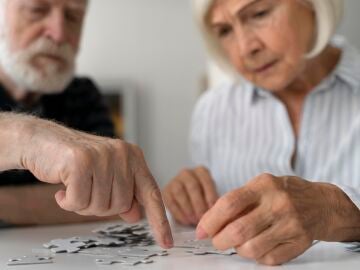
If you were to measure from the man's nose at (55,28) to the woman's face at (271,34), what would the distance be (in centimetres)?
61

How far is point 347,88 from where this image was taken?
180 centimetres

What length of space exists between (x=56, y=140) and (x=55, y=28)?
3.62 ft

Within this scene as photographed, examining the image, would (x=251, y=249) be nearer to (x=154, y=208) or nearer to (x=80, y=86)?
(x=154, y=208)

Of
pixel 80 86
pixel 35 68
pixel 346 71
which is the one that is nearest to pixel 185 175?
pixel 346 71

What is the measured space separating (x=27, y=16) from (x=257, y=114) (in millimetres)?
909

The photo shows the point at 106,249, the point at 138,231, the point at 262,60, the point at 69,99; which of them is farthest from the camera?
the point at 69,99

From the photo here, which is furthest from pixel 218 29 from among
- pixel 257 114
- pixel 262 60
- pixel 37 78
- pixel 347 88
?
pixel 37 78

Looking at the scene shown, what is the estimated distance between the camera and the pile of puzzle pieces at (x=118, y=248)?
3.34ft

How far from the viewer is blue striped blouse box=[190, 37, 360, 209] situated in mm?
1720

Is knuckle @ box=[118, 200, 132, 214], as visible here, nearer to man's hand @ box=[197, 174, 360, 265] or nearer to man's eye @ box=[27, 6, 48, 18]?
man's hand @ box=[197, 174, 360, 265]

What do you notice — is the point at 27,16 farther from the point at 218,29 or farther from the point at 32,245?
the point at 32,245

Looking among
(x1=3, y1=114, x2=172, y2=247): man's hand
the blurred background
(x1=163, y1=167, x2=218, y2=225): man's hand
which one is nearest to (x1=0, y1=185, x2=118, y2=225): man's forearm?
(x1=163, y1=167, x2=218, y2=225): man's hand

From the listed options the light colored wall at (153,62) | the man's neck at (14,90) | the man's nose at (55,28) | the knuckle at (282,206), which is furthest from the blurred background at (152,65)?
the knuckle at (282,206)

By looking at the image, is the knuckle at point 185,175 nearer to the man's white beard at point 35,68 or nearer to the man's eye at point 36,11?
the man's white beard at point 35,68
